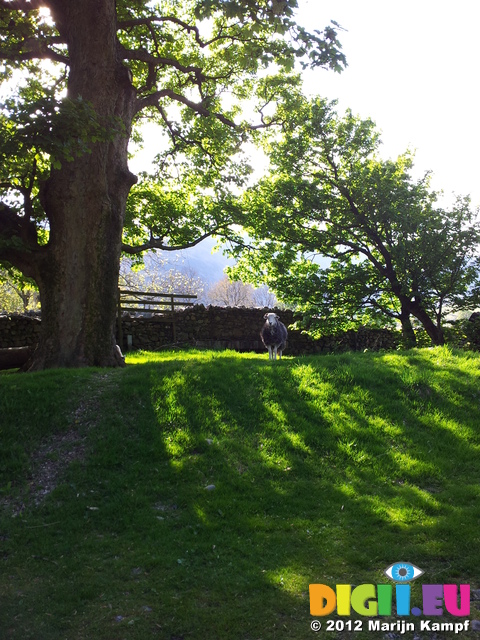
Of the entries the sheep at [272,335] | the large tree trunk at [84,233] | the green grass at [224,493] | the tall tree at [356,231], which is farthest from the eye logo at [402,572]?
the tall tree at [356,231]

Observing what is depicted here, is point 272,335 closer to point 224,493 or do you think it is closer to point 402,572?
point 224,493

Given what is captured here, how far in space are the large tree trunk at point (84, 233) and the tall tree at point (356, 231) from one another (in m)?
7.77

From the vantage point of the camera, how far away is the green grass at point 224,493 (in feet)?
12.3

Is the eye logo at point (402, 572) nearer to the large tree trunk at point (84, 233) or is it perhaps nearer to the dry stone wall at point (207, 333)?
the large tree trunk at point (84, 233)

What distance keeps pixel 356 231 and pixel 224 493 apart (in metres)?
14.0

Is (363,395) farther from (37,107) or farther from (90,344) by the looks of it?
(37,107)

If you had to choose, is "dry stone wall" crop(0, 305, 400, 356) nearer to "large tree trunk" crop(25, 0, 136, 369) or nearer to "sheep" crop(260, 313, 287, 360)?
"sheep" crop(260, 313, 287, 360)

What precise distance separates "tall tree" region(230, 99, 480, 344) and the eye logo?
1179 cm

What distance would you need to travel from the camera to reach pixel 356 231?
17.6m

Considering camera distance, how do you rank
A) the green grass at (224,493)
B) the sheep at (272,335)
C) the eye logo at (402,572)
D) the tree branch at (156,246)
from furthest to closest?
the tree branch at (156,246) < the sheep at (272,335) < the eye logo at (402,572) < the green grass at (224,493)

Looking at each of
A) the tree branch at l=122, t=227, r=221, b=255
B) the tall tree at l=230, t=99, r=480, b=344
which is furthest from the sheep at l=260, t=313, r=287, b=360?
→ the tree branch at l=122, t=227, r=221, b=255

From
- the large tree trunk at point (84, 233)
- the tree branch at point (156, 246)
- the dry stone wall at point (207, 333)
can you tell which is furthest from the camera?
the dry stone wall at point (207, 333)

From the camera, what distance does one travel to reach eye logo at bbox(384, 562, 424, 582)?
12.9 ft

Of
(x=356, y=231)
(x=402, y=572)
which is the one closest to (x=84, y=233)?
(x=402, y=572)
